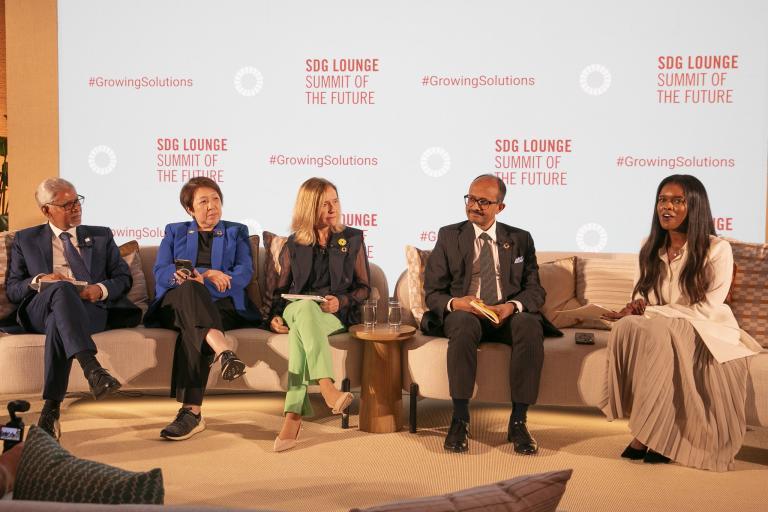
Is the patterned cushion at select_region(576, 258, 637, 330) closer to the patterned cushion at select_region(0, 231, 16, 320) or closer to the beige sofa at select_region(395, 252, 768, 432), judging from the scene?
the beige sofa at select_region(395, 252, 768, 432)

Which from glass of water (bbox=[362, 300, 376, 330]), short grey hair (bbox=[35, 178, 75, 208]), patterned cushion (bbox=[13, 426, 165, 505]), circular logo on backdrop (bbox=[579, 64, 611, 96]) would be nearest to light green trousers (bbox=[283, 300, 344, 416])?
glass of water (bbox=[362, 300, 376, 330])

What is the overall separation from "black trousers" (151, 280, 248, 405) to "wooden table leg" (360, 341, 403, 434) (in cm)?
72

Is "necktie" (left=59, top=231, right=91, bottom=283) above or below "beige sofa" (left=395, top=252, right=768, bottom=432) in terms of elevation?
above

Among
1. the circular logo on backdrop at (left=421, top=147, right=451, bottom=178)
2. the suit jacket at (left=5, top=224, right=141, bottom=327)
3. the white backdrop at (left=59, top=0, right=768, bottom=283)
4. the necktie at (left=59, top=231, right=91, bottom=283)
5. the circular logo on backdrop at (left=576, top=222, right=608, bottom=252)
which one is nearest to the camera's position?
the suit jacket at (left=5, top=224, right=141, bottom=327)

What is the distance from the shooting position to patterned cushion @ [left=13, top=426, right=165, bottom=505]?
1.11m

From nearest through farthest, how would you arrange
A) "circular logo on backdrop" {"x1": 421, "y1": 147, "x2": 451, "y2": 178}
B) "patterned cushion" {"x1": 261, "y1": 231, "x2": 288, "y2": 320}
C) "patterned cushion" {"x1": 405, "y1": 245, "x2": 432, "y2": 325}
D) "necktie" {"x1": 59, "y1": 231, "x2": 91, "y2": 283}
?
"necktie" {"x1": 59, "y1": 231, "x2": 91, "y2": 283}, "patterned cushion" {"x1": 405, "y1": 245, "x2": 432, "y2": 325}, "patterned cushion" {"x1": 261, "y1": 231, "x2": 288, "y2": 320}, "circular logo on backdrop" {"x1": 421, "y1": 147, "x2": 451, "y2": 178}

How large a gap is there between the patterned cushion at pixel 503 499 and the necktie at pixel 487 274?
113 inches

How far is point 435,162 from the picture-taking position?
17.9 ft

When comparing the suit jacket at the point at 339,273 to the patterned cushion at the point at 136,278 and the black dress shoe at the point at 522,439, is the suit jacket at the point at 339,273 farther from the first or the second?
the black dress shoe at the point at 522,439

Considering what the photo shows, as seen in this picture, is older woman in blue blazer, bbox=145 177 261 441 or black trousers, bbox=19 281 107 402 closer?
black trousers, bbox=19 281 107 402

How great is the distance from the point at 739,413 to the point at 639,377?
416 millimetres

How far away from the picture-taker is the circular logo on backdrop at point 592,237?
5316 mm

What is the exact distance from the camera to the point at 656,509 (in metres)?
2.90

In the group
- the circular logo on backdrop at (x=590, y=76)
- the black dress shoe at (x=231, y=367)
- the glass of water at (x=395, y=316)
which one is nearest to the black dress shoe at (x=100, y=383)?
the black dress shoe at (x=231, y=367)
